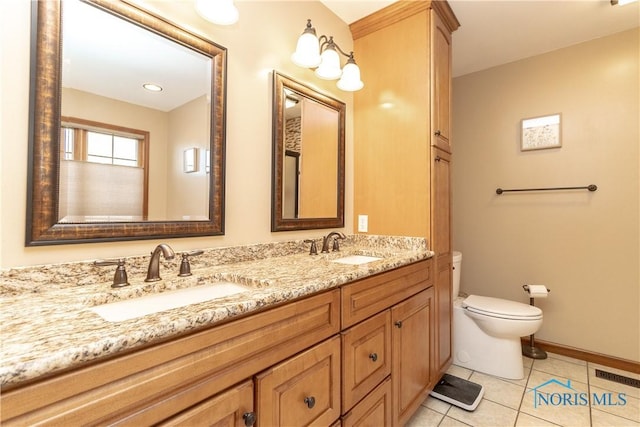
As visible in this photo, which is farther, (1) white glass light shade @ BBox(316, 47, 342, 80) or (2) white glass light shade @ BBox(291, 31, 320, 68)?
(1) white glass light shade @ BBox(316, 47, 342, 80)

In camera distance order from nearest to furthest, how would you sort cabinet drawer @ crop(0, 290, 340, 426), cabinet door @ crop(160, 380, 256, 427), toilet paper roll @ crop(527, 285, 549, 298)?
cabinet drawer @ crop(0, 290, 340, 426) < cabinet door @ crop(160, 380, 256, 427) < toilet paper roll @ crop(527, 285, 549, 298)

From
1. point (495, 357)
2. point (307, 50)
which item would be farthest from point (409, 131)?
point (495, 357)

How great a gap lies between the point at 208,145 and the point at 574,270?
2.78 meters

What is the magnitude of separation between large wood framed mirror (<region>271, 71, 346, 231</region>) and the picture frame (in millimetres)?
409

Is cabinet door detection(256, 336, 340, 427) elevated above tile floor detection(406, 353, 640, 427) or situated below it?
above

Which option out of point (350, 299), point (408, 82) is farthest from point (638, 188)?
point (350, 299)

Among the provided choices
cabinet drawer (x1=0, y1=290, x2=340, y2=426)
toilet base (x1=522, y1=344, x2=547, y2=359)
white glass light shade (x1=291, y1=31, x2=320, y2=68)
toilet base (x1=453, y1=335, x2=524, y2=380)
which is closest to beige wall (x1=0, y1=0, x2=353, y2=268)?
white glass light shade (x1=291, y1=31, x2=320, y2=68)

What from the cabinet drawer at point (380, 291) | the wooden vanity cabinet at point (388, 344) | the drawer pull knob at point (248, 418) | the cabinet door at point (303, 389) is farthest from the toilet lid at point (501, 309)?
the drawer pull knob at point (248, 418)

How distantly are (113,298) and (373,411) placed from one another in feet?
3.51

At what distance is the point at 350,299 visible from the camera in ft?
3.62

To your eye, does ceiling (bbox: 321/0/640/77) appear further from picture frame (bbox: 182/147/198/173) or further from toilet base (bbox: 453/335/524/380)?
toilet base (bbox: 453/335/524/380)

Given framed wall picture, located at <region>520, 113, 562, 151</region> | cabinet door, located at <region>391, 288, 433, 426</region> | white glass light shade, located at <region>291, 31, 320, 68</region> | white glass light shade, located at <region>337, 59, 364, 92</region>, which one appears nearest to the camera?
cabinet door, located at <region>391, 288, 433, 426</region>

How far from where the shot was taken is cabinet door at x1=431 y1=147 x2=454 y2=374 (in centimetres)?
177

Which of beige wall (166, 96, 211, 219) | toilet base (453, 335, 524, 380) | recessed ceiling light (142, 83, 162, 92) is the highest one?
recessed ceiling light (142, 83, 162, 92)
